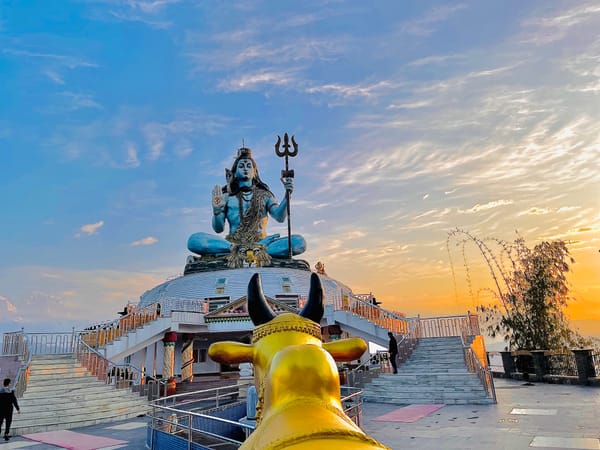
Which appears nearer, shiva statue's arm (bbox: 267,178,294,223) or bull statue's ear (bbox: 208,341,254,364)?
bull statue's ear (bbox: 208,341,254,364)

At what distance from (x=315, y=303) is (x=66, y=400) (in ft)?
41.1

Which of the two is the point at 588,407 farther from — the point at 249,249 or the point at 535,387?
the point at 249,249

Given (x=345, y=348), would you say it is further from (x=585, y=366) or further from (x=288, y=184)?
(x=288, y=184)

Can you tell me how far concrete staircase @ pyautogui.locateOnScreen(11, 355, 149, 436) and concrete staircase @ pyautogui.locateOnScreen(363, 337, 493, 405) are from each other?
781 cm

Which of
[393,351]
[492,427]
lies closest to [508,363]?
[393,351]

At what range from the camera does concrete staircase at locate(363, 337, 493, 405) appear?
40.9 ft

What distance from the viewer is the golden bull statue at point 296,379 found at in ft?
5.28

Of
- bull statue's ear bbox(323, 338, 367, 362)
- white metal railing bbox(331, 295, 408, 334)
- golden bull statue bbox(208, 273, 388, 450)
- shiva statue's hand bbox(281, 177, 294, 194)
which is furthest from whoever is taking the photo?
shiva statue's hand bbox(281, 177, 294, 194)

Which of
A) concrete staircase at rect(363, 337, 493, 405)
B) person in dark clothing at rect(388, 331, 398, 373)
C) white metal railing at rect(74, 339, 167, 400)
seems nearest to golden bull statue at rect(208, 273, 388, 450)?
concrete staircase at rect(363, 337, 493, 405)

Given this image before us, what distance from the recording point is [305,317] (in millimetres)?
2947

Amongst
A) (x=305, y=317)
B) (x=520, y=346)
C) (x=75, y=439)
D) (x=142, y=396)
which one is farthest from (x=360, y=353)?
(x=520, y=346)

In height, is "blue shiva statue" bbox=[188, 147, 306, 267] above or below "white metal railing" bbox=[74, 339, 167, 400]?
above

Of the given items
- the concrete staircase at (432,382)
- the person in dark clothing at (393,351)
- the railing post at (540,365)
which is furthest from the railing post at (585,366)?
the person in dark clothing at (393,351)

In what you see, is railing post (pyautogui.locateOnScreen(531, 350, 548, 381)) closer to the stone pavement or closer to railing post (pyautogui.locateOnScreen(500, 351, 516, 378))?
railing post (pyautogui.locateOnScreen(500, 351, 516, 378))
